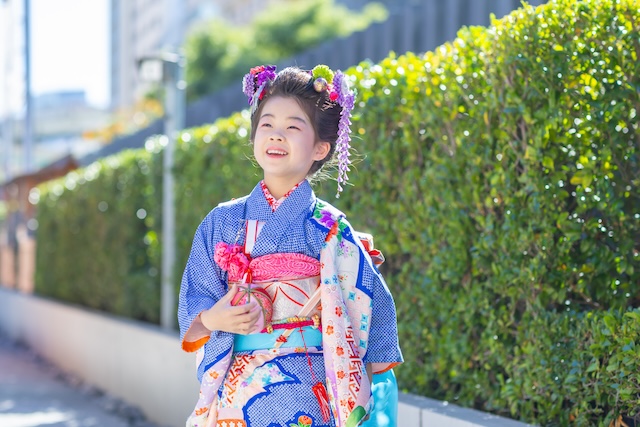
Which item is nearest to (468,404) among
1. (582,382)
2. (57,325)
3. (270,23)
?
(582,382)

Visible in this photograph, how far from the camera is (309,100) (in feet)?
9.42

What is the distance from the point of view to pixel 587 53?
12.2ft

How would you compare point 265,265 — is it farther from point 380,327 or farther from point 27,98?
point 27,98

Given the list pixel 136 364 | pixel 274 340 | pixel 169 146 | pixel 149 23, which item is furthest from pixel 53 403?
pixel 149 23

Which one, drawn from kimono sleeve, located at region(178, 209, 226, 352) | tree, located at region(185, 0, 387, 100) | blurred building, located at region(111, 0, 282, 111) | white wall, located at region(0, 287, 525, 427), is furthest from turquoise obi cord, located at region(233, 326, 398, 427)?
blurred building, located at region(111, 0, 282, 111)

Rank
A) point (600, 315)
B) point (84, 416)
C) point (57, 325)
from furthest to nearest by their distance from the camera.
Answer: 1. point (57, 325)
2. point (84, 416)
3. point (600, 315)

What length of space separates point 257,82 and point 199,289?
0.64 m

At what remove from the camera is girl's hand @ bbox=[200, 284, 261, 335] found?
105 inches

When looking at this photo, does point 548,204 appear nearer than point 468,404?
Yes

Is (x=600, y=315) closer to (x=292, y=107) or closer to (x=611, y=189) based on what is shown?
(x=611, y=189)

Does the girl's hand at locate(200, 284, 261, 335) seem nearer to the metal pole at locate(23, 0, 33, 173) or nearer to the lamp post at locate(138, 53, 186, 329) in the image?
the lamp post at locate(138, 53, 186, 329)

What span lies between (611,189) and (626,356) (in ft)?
2.27

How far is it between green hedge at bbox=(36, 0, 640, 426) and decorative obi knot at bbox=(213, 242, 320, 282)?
120 cm

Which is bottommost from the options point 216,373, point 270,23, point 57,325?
point 57,325
